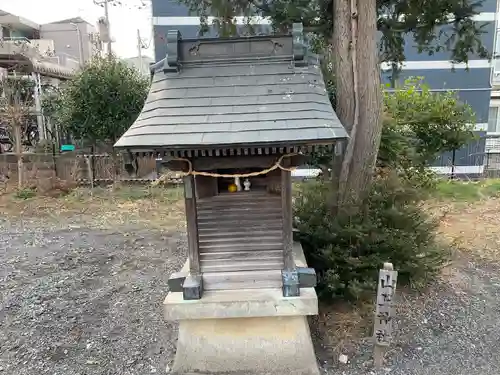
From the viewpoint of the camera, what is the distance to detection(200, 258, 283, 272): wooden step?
13.8 ft

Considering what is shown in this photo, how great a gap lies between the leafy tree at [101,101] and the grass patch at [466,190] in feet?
30.7

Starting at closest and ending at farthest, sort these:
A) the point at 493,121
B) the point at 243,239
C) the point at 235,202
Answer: the point at 243,239, the point at 235,202, the point at 493,121

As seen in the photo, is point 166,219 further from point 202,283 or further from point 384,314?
point 384,314

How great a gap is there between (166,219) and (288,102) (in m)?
6.67

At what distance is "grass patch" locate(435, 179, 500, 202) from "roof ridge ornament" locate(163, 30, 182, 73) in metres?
8.64

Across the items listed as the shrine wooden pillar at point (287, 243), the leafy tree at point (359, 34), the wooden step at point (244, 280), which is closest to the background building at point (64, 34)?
the leafy tree at point (359, 34)

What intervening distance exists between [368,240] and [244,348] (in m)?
2.03

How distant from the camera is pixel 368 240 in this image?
478 cm

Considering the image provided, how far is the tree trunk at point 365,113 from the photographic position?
5117 millimetres

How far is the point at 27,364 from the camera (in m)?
4.30

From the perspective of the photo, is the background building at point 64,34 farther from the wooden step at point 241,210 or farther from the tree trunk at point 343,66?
the wooden step at point 241,210

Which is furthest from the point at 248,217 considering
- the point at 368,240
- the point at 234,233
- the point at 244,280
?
the point at 368,240

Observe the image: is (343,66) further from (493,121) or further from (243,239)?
(493,121)

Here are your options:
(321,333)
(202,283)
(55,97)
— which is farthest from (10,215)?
(321,333)
